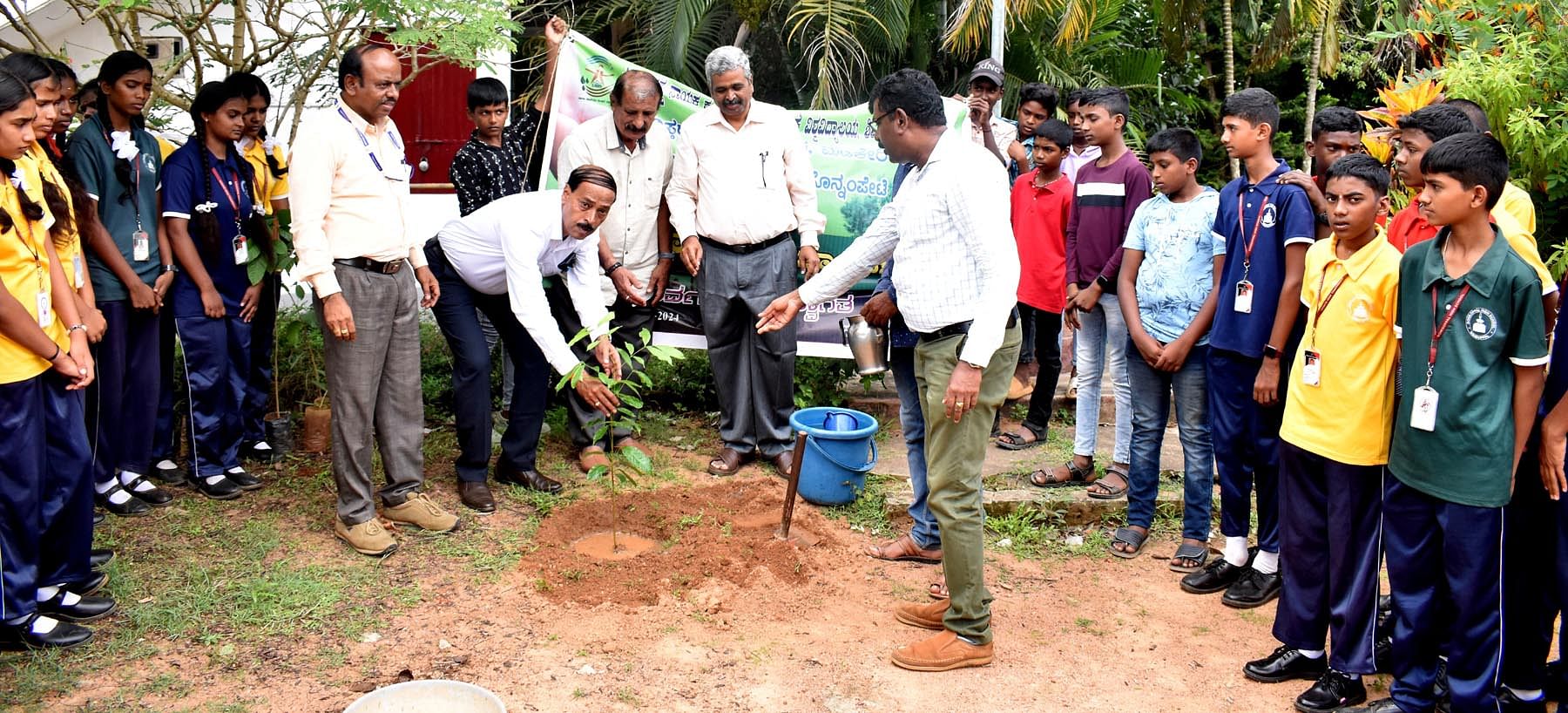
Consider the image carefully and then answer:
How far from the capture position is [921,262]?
3955 millimetres

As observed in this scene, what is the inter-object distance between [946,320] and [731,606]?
1.43 meters

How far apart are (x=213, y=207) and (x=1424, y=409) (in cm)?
500

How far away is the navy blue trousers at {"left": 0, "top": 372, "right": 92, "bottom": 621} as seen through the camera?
12.5 feet

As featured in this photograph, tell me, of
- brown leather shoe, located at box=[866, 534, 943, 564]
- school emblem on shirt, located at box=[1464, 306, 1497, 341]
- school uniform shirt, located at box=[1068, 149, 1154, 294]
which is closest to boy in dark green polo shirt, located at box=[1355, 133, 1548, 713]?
school emblem on shirt, located at box=[1464, 306, 1497, 341]

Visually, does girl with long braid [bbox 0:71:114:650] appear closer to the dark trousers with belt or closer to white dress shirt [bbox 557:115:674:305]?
white dress shirt [bbox 557:115:674:305]

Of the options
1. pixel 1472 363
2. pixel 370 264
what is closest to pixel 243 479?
pixel 370 264

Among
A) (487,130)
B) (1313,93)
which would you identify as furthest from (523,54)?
(1313,93)

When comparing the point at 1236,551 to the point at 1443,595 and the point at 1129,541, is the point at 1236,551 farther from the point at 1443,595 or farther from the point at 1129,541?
the point at 1443,595

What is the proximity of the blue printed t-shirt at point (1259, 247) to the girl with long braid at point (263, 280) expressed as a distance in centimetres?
436

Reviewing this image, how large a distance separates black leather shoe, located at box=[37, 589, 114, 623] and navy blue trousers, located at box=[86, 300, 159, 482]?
978mm

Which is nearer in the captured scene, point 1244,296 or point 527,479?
point 1244,296

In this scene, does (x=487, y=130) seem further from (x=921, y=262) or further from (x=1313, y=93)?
(x=1313, y=93)

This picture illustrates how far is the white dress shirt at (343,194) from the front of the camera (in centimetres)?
452

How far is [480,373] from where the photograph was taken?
17.6 feet
